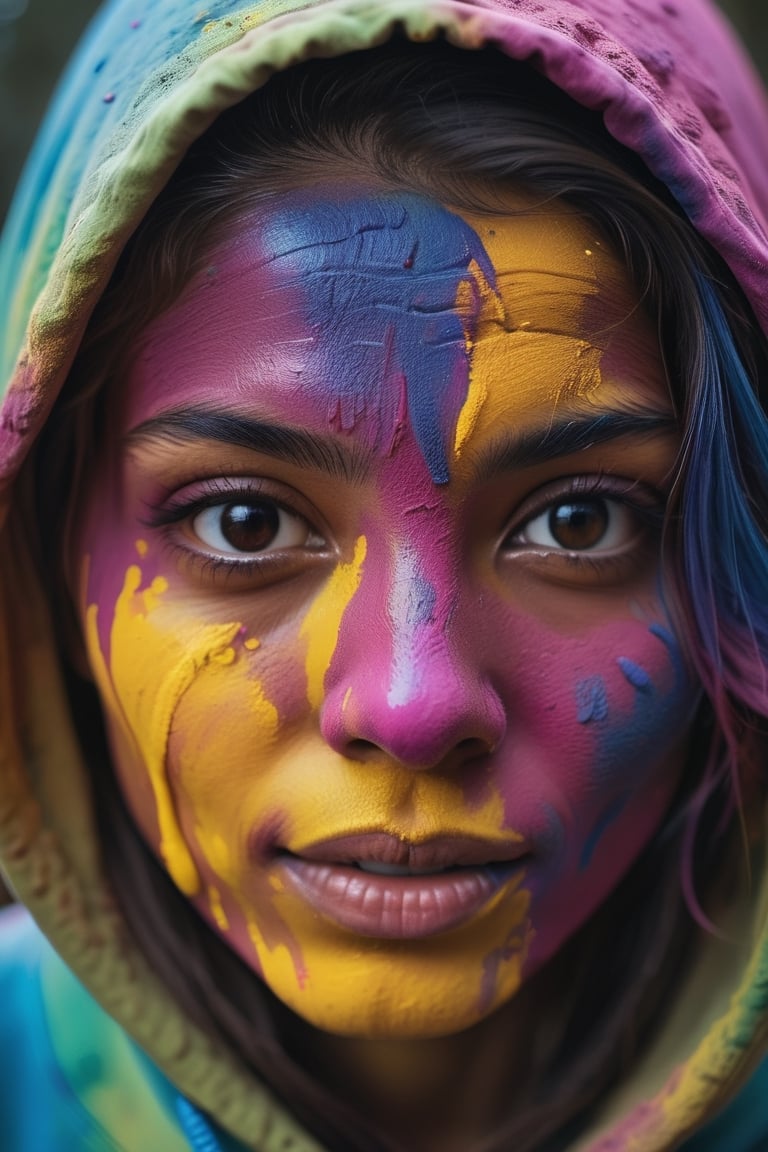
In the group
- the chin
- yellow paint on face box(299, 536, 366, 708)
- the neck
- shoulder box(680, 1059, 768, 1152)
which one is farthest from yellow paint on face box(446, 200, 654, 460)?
shoulder box(680, 1059, 768, 1152)

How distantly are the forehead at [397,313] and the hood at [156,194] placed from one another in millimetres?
95

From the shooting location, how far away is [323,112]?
892 mm

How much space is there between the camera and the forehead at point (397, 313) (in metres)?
0.89

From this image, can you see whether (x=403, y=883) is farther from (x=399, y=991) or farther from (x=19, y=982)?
(x=19, y=982)

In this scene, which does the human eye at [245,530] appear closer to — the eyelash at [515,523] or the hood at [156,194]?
the eyelash at [515,523]

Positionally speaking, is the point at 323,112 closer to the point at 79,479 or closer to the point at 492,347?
the point at 492,347

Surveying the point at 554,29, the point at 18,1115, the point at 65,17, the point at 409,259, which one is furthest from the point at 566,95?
the point at 65,17

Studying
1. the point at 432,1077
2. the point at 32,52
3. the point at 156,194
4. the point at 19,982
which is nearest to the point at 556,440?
the point at 156,194

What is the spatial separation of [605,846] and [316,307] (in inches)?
19.2

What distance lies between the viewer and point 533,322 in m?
0.90

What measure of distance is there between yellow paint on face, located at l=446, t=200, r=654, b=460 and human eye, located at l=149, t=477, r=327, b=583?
0.48 ft

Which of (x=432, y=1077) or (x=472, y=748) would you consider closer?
(x=472, y=748)

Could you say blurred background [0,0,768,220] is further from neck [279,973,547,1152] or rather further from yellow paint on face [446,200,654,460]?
neck [279,973,547,1152]

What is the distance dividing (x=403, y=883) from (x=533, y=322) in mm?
432
